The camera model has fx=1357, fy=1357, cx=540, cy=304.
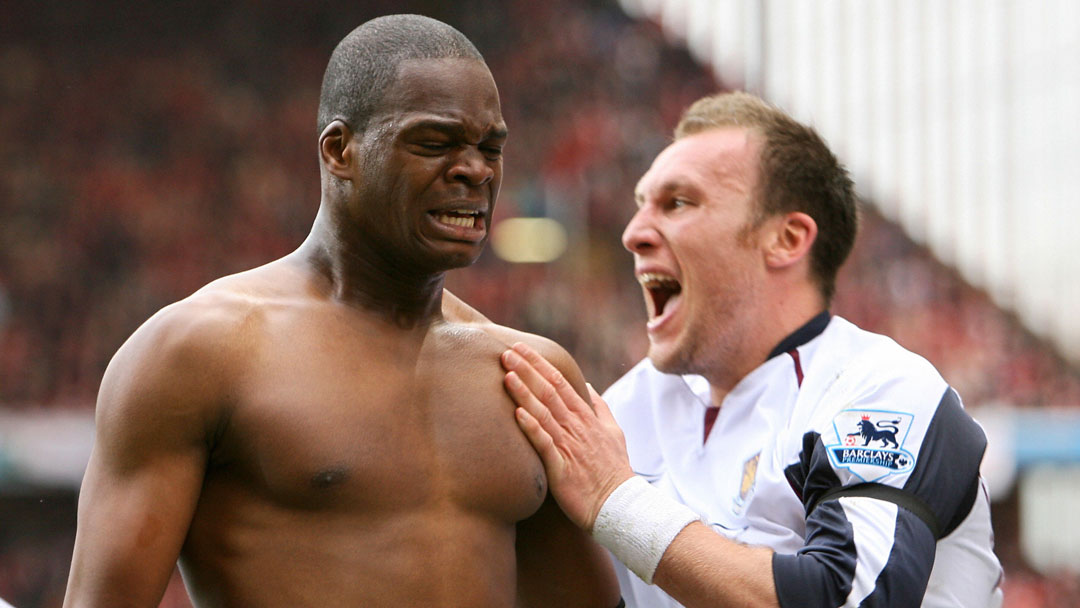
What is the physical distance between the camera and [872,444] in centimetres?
313

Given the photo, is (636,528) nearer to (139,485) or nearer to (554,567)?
(554,567)

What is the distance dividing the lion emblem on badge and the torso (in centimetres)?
81

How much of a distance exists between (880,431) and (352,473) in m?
1.27

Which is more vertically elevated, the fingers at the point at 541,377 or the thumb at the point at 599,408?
the fingers at the point at 541,377

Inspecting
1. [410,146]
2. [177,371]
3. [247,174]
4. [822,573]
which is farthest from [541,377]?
[247,174]

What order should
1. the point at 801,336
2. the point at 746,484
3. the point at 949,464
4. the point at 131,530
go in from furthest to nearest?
the point at 801,336 < the point at 746,484 < the point at 949,464 < the point at 131,530

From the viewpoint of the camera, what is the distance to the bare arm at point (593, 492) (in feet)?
9.82

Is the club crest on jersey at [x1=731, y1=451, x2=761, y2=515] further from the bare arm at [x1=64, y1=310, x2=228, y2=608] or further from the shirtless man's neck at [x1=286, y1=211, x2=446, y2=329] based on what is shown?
the bare arm at [x1=64, y1=310, x2=228, y2=608]

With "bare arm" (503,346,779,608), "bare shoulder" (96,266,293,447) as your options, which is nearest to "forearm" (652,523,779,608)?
"bare arm" (503,346,779,608)

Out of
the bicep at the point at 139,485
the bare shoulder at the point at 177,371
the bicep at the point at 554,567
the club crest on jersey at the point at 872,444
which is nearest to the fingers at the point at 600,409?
the bicep at the point at 554,567

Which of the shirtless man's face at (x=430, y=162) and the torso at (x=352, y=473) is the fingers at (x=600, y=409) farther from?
the shirtless man's face at (x=430, y=162)

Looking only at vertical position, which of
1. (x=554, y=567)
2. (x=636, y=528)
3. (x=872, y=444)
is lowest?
(x=554, y=567)

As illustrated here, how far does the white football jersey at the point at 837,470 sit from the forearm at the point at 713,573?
1.8 inches

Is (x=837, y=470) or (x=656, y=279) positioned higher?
(x=656, y=279)
